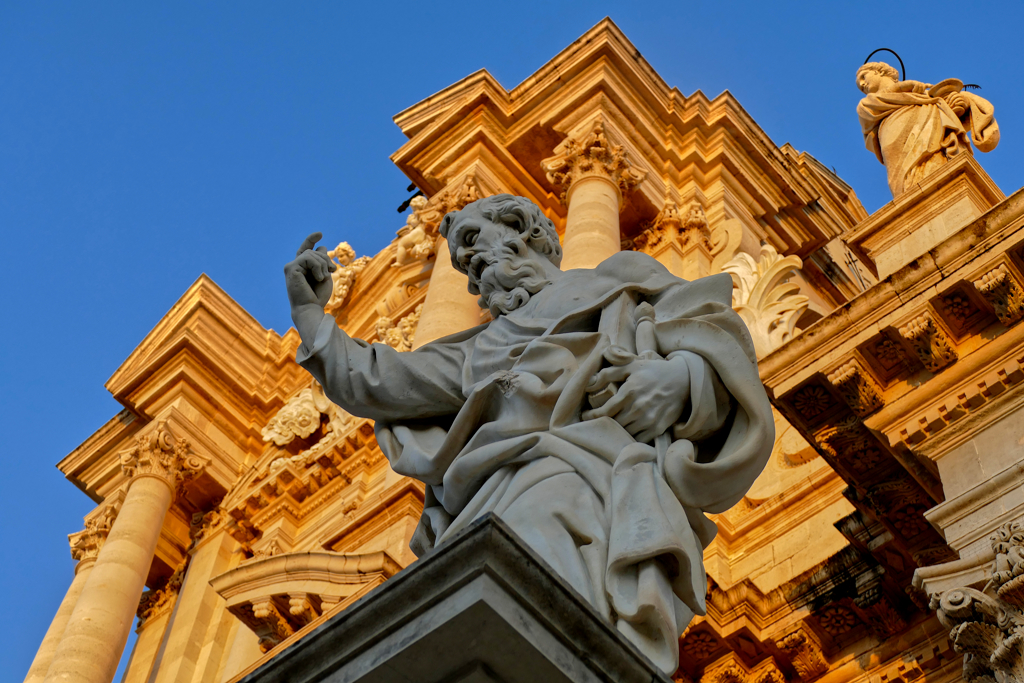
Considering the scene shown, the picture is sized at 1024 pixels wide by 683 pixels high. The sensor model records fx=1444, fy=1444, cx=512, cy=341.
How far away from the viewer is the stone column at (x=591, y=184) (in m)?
15.3

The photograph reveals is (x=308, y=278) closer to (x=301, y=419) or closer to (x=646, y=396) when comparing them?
(x=646, y=396)

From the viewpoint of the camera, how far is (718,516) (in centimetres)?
1326

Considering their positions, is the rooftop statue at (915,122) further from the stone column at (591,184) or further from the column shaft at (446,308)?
the column shaft at (446,308)

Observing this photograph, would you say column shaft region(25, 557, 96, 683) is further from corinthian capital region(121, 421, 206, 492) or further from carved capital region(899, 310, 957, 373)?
carved capital region(899, 310, 957, 373)

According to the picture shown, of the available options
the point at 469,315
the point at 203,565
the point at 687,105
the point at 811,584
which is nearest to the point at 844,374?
the point at 811,584

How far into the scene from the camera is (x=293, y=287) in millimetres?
4828

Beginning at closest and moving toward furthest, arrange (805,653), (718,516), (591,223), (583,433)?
(583,433) → (805,653) → (718,516) → (591,223)

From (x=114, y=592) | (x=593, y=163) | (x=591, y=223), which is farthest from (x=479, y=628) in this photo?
(x=114, y=592)

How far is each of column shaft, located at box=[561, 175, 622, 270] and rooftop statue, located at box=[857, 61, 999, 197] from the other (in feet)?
9.63

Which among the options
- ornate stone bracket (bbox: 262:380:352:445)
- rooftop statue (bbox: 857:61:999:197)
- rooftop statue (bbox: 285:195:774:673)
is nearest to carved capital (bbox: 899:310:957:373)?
rooftop statue (bbox: 857:61:999:197)

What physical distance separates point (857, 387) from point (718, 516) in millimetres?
4105

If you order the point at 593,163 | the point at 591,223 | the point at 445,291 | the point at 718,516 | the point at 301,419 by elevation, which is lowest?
the point at 718,516

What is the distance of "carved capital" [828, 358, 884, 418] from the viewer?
932cm

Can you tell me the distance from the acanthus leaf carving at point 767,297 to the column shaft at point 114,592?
7.98 meters
